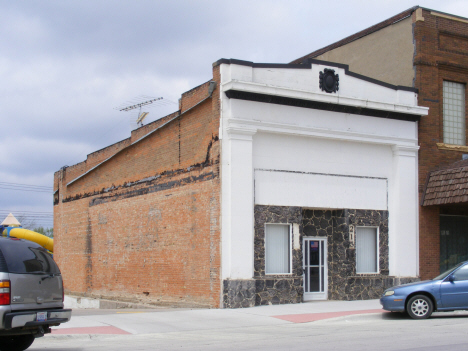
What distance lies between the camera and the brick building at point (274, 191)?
16.3 meters

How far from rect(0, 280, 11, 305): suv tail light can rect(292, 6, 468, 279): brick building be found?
14834 mm

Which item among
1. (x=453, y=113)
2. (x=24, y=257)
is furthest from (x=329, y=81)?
(x=24, y=257)

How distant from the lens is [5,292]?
8.28 metres

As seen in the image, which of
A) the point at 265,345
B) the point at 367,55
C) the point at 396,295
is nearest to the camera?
the point at 265,345

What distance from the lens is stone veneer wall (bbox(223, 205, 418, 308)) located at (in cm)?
1619

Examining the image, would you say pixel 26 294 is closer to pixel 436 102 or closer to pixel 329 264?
pixel 329 264

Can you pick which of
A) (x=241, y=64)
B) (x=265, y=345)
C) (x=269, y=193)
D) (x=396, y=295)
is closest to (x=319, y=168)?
(x=269, y=193)

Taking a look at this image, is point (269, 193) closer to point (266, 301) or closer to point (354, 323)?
point (266, 301)

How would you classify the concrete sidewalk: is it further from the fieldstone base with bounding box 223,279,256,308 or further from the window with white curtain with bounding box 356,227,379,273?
the window with white curtain with bounding box 356,227,379,273

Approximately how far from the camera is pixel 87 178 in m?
25.5

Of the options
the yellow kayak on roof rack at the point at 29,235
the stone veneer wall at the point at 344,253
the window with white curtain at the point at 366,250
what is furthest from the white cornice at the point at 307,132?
the yellow kayak on roof rack at the point at 29,235

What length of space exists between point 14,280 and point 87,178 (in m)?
17.4

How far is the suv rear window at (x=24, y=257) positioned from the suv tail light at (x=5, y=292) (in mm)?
234

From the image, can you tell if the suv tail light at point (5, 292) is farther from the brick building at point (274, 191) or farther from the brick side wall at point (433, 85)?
the brick side wall at point (433, 85)
